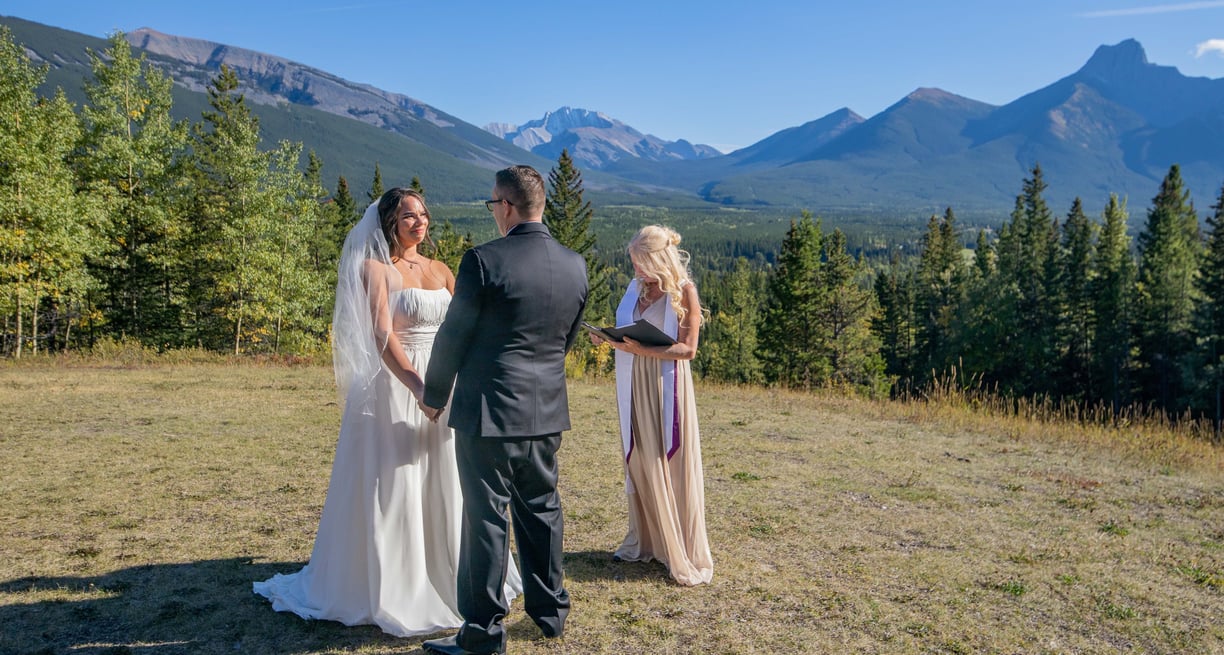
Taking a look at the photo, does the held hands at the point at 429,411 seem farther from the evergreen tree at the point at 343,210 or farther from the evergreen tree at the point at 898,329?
the evergreen tree at the point at 898,329

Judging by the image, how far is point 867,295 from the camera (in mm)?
51125

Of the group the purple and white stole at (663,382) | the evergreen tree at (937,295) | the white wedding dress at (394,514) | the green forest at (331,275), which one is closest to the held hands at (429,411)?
the white wedding dress at (394,514)

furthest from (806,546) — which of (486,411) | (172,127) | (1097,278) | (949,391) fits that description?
(1097,278)

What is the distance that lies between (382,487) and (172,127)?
31975 mm

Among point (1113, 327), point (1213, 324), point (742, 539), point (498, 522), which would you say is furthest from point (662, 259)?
point (1113, 327)

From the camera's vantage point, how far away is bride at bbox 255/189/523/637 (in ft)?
14.6

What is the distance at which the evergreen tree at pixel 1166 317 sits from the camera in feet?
158

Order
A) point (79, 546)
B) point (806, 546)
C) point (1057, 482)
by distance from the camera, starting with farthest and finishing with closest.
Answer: point (1057, 482) < point (806, 546) < point (79, 546)

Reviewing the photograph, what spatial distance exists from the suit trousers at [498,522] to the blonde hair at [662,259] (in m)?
1.47

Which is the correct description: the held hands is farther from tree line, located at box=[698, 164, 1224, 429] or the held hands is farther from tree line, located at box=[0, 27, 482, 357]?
tree line, located at box=[698, 164, 1224, 429]

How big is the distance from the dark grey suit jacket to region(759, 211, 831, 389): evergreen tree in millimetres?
43900

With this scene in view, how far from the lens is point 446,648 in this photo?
420 centimetres

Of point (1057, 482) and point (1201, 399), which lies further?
point (1201, 399)

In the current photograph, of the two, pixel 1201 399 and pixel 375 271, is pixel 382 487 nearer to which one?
pixel 375 271
